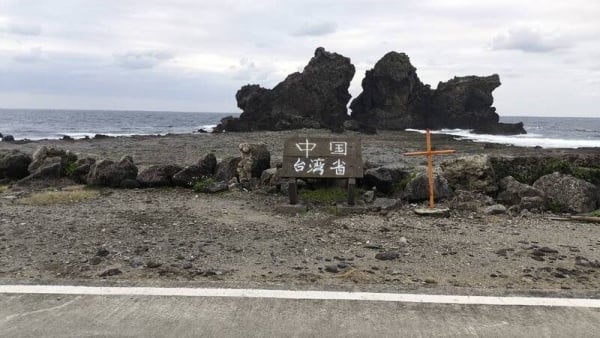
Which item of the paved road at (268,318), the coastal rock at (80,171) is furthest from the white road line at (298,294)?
the coastal rock at (80,171)

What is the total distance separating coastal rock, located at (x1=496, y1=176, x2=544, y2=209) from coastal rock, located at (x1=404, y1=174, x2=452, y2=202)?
89 centimetres

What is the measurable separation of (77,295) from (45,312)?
0.37 metres

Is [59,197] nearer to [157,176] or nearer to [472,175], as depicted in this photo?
[157,176]

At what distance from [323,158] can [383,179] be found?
1.53 meters

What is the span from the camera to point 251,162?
10.5 m

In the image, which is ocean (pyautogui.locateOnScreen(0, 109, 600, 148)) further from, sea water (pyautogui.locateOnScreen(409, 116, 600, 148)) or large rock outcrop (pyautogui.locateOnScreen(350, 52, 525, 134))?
large rock outcrop (pyautogui.locateOnScreen(350, 52, 525, 134))

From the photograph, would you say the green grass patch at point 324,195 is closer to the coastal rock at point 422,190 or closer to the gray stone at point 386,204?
the gray stone at point 386,204

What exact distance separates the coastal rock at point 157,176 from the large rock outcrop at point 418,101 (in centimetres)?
5538

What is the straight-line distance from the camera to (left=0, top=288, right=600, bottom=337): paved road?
373cm

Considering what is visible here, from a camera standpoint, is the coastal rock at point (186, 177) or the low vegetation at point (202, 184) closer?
the low vegetation at point (202, 184)

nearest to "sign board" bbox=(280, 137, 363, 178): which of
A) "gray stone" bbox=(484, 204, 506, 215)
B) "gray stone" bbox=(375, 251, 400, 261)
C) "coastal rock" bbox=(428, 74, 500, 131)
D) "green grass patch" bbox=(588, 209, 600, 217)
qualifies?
"gray stone" bbox=(484, 204, 506, 215)

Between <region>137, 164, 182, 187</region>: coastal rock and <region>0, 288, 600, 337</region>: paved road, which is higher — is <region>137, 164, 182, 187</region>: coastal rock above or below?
above

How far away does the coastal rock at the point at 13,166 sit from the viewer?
1127 cm

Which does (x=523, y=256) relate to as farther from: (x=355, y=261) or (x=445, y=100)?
(x=445, y=100)
